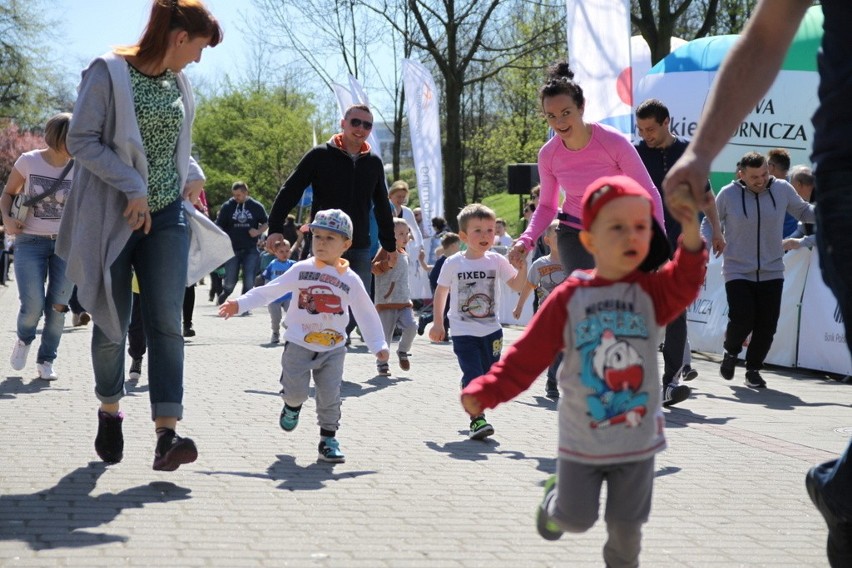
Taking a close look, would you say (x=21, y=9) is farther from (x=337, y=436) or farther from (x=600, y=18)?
(x=337, y=436)

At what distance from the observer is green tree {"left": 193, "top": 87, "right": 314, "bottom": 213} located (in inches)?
2484

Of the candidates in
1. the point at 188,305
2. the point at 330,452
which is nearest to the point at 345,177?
the point at 330,452

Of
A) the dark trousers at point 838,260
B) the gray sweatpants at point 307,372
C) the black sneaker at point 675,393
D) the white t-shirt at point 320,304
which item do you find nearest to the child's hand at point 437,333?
the white t-shirt at point 320,304

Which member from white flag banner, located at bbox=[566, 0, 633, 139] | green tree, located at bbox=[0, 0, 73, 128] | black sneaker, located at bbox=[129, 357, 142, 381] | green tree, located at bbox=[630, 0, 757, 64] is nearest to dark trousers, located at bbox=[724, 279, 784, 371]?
white flag banner, located at bbox=[566, 0, 633, 139]

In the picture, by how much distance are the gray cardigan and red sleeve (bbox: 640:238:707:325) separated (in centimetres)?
263

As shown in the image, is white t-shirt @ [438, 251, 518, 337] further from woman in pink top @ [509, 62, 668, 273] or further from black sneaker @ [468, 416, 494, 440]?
black sneaker @ [468, 416, 494, 440]

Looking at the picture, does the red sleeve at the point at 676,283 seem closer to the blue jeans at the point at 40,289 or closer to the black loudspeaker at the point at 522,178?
the blue jeans at the point at 40,289

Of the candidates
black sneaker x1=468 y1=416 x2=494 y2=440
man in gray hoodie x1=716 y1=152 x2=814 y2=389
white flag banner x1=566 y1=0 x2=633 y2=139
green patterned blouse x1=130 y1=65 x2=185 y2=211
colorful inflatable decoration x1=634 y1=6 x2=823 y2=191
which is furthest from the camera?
colorful inflatable decoration x1=634 y1=6 x2=823 y2=191

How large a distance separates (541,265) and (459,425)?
275 cm

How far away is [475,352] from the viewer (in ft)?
26.1

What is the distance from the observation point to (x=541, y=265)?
412 inches

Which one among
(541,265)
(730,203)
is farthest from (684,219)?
(730,203)

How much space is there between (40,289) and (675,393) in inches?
199

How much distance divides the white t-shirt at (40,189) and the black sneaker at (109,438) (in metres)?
3.89
